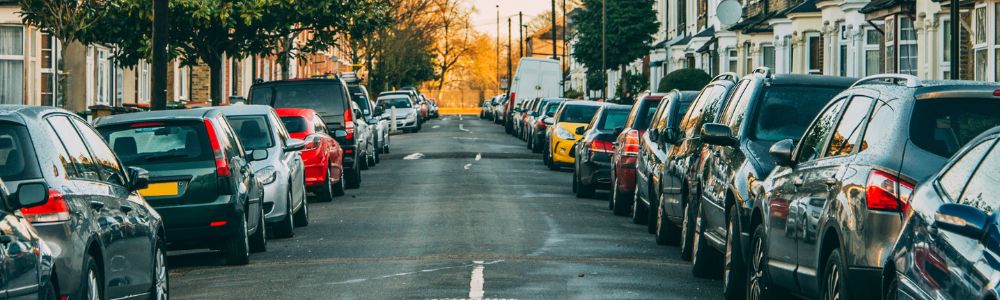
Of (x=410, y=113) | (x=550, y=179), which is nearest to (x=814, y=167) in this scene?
(x=550, y=179)

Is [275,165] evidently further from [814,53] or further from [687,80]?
[687,80]

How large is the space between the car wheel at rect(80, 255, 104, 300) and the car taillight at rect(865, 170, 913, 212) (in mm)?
3559

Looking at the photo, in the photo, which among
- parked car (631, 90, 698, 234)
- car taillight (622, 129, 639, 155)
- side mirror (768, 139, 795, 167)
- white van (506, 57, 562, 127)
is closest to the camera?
side mirror (768, 139, 795, 167)

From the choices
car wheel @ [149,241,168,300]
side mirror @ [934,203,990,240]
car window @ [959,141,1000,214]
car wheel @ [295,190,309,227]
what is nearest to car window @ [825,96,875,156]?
car window @ [959,141,1000,214]

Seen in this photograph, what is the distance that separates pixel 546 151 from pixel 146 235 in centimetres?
2122

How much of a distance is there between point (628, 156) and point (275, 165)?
4.07 metres

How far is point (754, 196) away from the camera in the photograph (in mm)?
9711

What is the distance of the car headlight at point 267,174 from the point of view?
14883 mm

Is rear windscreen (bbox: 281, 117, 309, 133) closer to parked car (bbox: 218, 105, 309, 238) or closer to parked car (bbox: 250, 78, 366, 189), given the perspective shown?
parked car (bbox: 250, 78, 366, 189)

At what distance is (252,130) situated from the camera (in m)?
16.8

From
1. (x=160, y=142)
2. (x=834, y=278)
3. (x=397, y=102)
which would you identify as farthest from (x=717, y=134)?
(x=397, y=102)

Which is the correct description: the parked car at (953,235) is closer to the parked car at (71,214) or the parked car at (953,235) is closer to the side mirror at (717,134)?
the parked car at (71,214)

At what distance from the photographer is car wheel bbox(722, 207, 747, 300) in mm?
9836

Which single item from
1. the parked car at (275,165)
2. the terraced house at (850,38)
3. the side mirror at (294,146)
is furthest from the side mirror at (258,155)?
the terraced house at (850,38)
